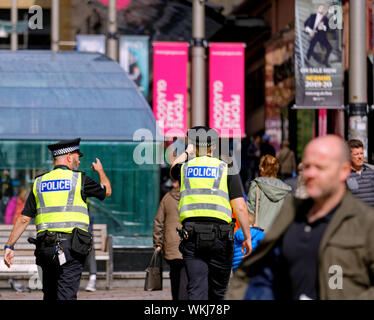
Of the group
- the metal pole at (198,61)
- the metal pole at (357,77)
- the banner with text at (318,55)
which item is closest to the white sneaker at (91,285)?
the metal pole at (357,77)

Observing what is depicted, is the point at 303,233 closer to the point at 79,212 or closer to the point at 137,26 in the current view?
the point at 79,212

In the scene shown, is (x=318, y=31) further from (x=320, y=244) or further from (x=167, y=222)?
(x=320, y=244)

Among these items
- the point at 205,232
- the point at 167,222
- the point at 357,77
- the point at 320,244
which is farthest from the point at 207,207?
the point at 357,77

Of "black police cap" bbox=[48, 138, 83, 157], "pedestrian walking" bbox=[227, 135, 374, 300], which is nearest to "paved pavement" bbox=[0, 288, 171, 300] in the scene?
"black police cap" bbox=[48, 138, 83, 157]

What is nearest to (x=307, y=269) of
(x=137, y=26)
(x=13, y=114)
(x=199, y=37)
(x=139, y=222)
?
(x=139, y=222)

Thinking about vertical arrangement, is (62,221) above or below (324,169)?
below

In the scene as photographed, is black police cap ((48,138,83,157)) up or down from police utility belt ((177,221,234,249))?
up

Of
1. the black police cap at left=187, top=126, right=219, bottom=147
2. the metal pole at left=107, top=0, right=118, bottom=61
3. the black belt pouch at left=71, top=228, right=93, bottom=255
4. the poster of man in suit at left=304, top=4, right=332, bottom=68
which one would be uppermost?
the metal pole at left=107, top=0, right=118, bottom=61

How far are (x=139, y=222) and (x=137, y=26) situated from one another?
55.5ft

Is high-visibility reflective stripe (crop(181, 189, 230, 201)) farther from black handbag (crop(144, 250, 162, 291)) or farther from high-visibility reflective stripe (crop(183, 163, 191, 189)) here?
black handbag (crop(144, 250, 162, 291))

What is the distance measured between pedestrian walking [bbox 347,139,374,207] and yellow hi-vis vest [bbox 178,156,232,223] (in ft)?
5.42

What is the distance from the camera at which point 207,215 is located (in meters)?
9.16

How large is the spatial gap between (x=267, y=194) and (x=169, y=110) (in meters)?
15.5

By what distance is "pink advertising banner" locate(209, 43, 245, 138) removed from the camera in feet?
85.7
